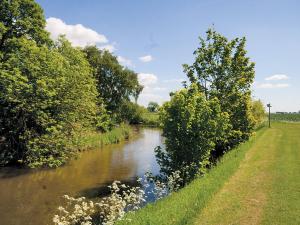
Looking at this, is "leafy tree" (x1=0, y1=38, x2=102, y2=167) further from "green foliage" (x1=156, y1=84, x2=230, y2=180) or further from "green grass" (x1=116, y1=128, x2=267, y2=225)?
"green grass" (x1=116, y1=128, x2=267, y2=225)

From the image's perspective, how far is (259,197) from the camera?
500 inches

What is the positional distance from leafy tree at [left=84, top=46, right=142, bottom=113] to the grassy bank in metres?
5.14

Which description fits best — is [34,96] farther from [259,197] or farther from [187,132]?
[259,197]

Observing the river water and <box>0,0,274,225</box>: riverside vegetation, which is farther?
<box>0,0,274,225</box>: riverside vegetation

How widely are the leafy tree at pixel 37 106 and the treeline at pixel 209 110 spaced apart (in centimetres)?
991

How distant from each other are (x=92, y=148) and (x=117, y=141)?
8034mm

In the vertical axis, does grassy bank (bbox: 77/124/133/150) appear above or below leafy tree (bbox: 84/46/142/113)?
below

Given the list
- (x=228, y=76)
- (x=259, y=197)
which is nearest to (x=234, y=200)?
(x=259, y=197)

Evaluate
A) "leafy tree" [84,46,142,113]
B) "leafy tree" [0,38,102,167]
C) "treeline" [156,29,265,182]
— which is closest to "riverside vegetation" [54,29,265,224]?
"treeline" [156,29,265,182]

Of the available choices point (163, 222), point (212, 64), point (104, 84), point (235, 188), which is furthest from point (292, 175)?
point (104, 84)

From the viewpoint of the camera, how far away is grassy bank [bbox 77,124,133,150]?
34.6 metres

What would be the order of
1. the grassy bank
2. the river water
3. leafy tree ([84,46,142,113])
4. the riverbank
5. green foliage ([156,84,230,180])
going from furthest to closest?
1. leafy tree ([84,46,142,113])
2. the grassy bank
3. green foliage ([156,84,230,180])
4. the river water
5. the riverbank

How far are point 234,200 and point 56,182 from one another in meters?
15.5

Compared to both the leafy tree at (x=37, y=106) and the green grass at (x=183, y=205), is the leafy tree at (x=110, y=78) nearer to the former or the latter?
the leafy tree at (x=37, y=106)
